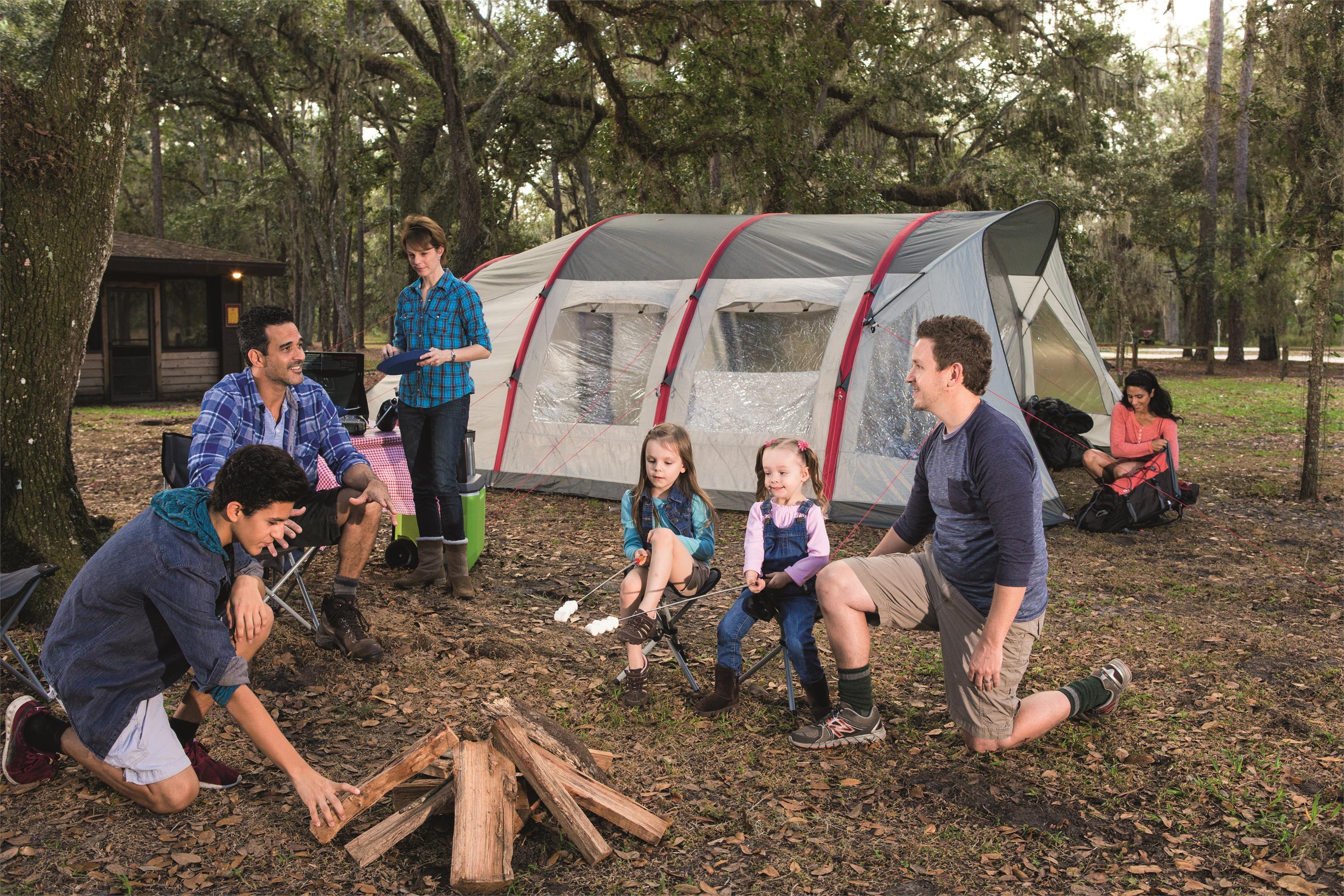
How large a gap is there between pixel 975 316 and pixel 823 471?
154 cm

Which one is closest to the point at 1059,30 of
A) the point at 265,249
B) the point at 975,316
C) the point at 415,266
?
the point at 975,316

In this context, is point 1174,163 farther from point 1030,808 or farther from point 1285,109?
point 1030,808

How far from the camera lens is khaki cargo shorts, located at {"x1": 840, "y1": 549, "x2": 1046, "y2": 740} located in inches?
126

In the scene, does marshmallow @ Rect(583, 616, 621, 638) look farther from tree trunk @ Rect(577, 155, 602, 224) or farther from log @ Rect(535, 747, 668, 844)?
tree trunk @ Rect(577, 155, 602, 224)

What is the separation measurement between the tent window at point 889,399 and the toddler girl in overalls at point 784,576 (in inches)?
129

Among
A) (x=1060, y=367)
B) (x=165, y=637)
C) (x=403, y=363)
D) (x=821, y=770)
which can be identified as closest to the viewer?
(x=165, y=637)

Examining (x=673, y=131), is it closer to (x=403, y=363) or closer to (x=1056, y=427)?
(x=1056, y=427)

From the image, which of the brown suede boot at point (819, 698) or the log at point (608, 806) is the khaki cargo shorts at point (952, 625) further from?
the log at point (608, 806)

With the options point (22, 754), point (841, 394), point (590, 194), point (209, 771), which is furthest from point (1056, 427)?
point (590, 194)

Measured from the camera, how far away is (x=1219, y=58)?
2177 centimetres

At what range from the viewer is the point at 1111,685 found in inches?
141

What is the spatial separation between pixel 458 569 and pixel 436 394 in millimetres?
892

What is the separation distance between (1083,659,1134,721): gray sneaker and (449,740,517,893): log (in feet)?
7.04

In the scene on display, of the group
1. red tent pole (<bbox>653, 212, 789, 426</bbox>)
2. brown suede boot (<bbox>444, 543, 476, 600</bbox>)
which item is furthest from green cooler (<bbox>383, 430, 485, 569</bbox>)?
red tent pole (<bbox>653, 212, 789, 426</bbox>)
